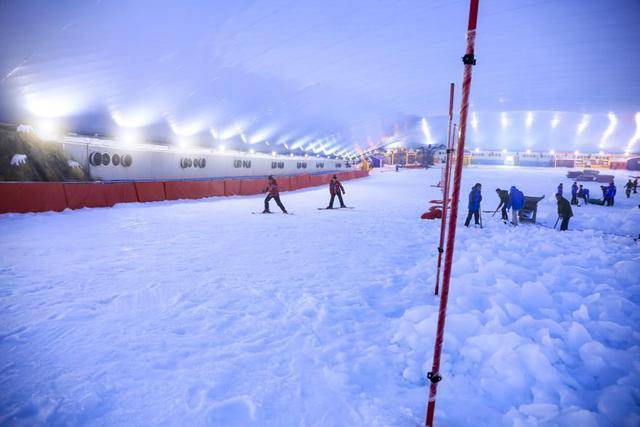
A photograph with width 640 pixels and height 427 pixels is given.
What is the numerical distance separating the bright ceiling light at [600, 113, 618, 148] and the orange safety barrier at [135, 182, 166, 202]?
56.6m

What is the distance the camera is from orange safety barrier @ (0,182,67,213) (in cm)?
1046

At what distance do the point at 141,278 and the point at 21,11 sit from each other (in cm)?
907

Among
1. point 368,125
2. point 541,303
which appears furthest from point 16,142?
point 368,125

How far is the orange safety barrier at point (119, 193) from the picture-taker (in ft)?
44.1

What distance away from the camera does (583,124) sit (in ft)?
166

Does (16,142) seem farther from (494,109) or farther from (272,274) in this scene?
(494,109)

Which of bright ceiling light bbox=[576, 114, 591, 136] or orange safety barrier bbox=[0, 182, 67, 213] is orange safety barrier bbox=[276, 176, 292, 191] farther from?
bright ceiling light bbox=[576, 114, 591, 136]

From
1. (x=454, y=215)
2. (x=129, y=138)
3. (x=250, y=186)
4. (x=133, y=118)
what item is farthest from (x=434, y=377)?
(x=129, y=138)

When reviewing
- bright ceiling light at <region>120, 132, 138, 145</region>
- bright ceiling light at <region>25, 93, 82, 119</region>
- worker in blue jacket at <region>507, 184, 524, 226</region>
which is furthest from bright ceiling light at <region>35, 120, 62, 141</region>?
worker in blue jacket at <region>507, 184, 524, 226</region>

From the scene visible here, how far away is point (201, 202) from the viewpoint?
15.9 metres

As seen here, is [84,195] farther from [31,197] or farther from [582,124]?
[582,124]

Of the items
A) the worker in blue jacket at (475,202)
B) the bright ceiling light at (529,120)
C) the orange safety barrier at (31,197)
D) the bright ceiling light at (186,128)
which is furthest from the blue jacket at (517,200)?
the bright ceiling light at (529,120)

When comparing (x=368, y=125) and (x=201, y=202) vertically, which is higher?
(x=368, y=125)

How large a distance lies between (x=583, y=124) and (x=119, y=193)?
218ft
